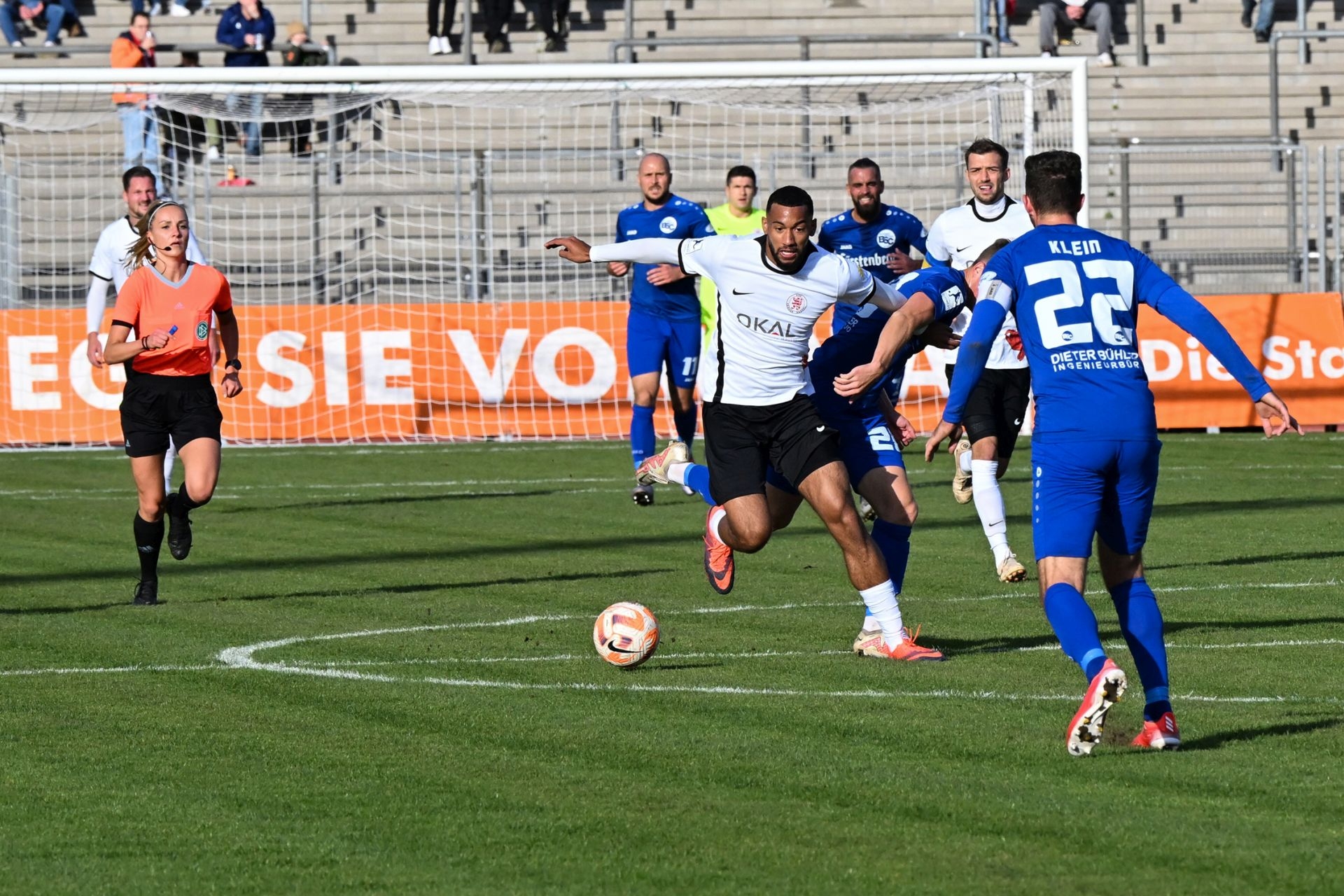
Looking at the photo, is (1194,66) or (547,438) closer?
(547,438)

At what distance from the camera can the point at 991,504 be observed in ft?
37.3

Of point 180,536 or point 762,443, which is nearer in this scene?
point 762,443

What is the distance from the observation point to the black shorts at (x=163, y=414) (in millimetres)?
11133

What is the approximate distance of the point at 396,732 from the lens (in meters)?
7.22

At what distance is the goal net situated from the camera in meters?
21.5

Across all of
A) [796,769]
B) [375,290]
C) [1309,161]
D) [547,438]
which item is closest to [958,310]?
[796,769]

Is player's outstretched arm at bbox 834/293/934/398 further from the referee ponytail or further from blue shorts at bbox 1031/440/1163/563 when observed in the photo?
the referee ponytail

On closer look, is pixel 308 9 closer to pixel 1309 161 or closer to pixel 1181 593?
pixel 1309 161

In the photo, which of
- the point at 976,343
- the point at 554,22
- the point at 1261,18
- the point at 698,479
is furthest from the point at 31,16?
the point at 976,343

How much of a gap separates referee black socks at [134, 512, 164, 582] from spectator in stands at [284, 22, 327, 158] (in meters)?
13.5

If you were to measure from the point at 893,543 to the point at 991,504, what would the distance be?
2.05 m

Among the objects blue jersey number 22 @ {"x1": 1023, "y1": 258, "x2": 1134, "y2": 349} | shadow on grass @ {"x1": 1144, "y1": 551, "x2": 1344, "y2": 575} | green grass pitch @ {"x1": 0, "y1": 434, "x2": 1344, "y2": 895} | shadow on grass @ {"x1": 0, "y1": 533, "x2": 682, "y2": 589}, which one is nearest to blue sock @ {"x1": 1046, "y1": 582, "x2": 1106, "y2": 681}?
green grass pitch @ {"x1": 0, "y1": 434, "x2": 1344, "y2": 895}

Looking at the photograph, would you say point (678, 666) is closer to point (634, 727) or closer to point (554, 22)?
point (634, 727)

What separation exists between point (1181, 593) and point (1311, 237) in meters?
18.5
